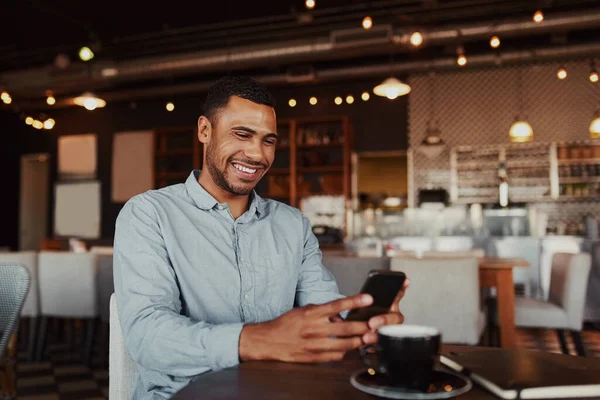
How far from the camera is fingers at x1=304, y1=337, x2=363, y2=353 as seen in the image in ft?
2.97

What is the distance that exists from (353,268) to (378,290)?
2.57 meters

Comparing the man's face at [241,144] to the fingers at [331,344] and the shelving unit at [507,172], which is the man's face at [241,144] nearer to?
the fingers at [331,344]

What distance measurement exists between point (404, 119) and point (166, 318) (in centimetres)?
823

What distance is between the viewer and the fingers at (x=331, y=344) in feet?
2.97

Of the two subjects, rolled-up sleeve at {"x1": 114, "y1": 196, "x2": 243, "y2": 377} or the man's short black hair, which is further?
the man's short black hair

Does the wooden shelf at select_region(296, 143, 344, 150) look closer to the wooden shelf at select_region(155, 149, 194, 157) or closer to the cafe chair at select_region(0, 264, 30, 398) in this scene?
the wooden shelf at select_region(155, 149, 194, 157)

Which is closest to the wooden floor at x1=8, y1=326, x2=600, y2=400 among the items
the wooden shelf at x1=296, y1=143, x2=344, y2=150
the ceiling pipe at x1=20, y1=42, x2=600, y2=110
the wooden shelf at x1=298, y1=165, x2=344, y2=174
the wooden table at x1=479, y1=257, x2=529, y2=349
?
the wooden table at x1=479, y1=257, x2=529, y2=349

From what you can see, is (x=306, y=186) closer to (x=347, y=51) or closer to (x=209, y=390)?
(x=347, y=51)

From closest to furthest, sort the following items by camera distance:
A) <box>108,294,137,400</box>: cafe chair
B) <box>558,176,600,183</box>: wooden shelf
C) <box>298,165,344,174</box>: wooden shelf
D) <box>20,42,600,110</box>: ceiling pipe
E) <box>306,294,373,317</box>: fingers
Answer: <box>306,294,373,317</box>: fingers
<box>108,294,137,400</box>: cafe chair
<box>20,42,600,110</box>: ceiling pipe
<box>558,176,600,183</box>: wooden shelf
<box>298,165,344,174</box>: wooden shelf

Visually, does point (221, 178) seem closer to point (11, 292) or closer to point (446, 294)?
point (11, 292)

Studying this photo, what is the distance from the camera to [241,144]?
1325 mm

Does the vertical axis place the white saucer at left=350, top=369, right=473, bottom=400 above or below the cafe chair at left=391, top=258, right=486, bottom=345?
above

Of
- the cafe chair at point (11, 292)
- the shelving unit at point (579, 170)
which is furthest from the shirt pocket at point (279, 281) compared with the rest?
the shelving unit at point (579, 170)

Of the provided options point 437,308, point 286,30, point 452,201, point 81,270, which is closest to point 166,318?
point 437,308
